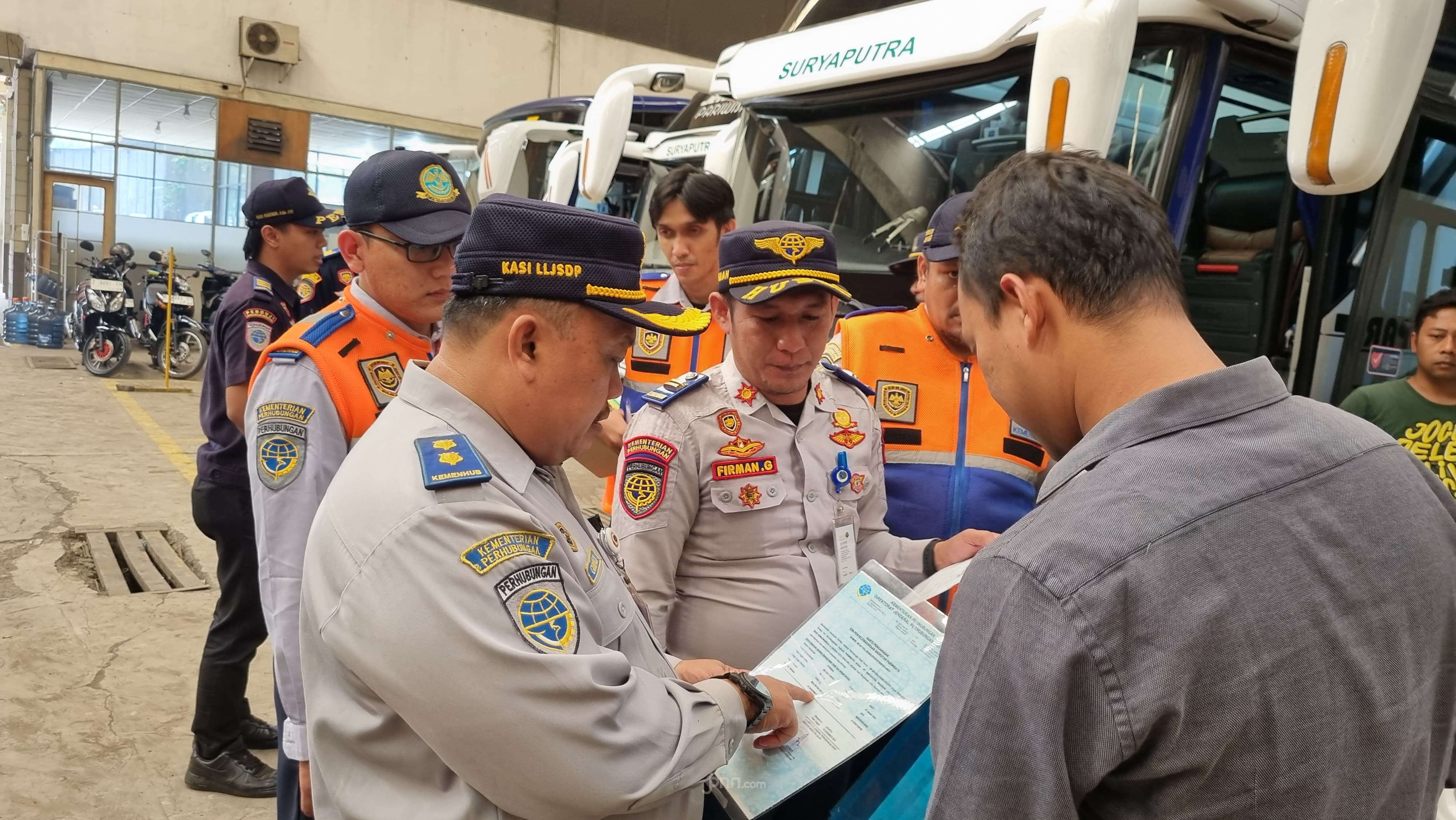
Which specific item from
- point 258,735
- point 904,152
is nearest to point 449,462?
point 258,735

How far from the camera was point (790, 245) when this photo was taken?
83.0 inches

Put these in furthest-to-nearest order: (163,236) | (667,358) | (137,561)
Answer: (163,236) < (137,561) < (667,358)

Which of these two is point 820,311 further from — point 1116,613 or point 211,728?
point 211,728

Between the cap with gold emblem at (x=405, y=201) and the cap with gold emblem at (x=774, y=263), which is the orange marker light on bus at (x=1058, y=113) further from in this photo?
the cap with gold emblem at (x=405, y=201)

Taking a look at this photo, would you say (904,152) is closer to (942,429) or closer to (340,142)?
(942,429)

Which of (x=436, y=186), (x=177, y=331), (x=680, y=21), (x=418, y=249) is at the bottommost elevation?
(x=177, y=331)

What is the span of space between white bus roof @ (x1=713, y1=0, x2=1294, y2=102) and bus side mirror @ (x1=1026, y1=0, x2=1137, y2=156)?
0.34 meters

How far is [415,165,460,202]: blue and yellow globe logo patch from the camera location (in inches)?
82.5

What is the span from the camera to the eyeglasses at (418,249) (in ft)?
6.88

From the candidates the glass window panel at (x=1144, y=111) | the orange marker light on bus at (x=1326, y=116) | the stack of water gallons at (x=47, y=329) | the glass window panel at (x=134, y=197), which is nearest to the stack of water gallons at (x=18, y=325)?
the stack of water gallons at (x=47, y=329)

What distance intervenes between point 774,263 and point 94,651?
350cm

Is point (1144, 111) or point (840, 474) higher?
point (1144, 111)

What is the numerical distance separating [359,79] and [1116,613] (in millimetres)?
16457

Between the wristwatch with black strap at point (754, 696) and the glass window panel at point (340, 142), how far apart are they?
602 inches
